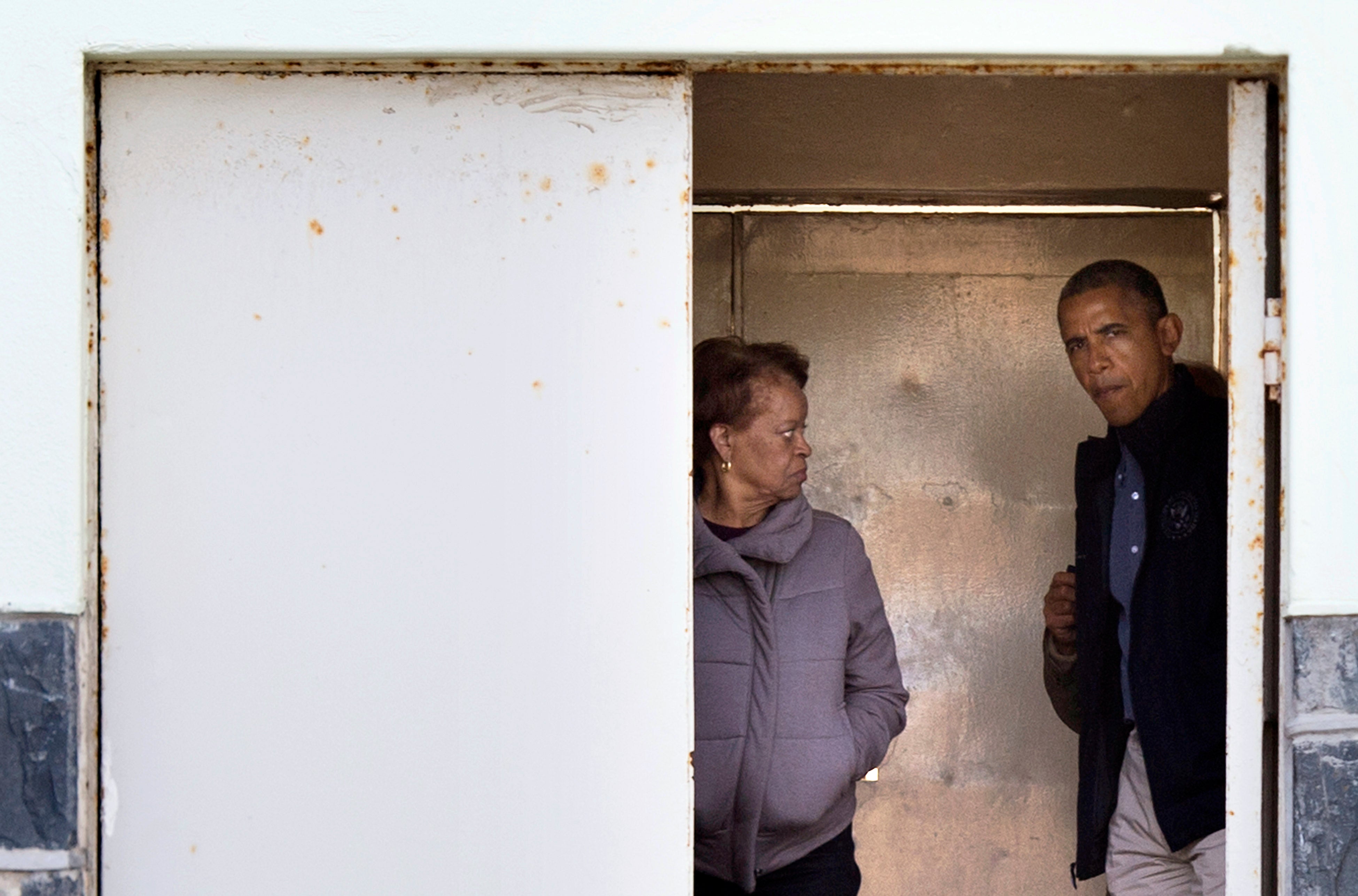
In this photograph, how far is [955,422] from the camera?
3811 millimetres

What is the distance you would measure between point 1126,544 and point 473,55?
1.88 metres

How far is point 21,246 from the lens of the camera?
5.99 ft

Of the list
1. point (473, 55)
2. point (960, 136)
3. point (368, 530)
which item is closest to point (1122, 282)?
point (960, 136)

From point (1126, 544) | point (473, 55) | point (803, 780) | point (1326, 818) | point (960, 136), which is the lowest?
point (803, 780)

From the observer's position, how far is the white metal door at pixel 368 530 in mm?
1877

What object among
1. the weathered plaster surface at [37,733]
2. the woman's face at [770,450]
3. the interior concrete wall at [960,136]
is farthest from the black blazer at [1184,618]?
the weathered plaster surface at [37,733]

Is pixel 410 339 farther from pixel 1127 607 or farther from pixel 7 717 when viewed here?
pixel 1127 607

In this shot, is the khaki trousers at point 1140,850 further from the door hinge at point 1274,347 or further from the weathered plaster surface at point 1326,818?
the door hinge at point 1274,347

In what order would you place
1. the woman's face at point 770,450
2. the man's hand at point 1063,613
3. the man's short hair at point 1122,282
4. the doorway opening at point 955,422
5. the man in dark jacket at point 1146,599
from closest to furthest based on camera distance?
the man in dark jacket at point 1146,599
the woman's face at point 770,450
the man's short hair at point 1122,282
the man's hand at point 1063,613
the doorway opening at point 955,422

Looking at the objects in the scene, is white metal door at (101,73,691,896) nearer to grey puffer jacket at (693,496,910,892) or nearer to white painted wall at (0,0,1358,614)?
white painted wall at (0,0,1358,614)

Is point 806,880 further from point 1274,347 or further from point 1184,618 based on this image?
point 1274,347

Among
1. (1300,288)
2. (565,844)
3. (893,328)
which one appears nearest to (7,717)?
(565,844)

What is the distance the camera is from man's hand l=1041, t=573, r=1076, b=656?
130 inches

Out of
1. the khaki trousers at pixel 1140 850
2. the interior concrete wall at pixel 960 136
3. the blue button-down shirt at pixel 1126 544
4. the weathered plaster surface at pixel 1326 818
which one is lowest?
the khaki trousers at pixel 1140 850
